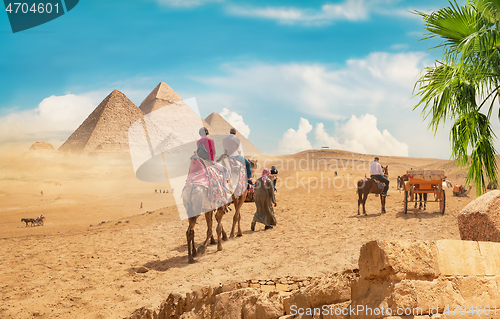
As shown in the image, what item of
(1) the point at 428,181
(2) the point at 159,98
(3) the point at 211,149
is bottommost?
(1) the point at 428,181

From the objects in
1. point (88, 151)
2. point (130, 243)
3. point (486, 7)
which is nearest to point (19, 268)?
point (130, 243)

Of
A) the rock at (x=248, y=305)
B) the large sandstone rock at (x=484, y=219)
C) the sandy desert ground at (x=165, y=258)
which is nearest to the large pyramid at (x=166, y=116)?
A: the sandy desert ground at (x=165, y=258)

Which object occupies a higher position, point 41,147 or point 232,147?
point 41,147

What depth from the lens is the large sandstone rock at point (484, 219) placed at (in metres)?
3.88

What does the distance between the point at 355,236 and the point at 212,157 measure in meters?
4.02

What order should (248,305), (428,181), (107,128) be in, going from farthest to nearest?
(107,128), (428,181), (248,305)

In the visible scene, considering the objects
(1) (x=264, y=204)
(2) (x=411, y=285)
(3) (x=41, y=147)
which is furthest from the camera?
(3) (x=41, y=147)

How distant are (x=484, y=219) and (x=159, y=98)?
129 meters

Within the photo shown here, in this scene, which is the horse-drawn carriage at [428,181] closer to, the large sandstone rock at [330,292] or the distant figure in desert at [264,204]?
the distant figure in desert at [264,204]

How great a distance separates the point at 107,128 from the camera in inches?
4104

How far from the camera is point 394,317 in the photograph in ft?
6.93

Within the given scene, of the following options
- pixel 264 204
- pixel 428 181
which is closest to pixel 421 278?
pixel 264 204

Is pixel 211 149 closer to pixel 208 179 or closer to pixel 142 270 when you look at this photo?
pixel 208 179

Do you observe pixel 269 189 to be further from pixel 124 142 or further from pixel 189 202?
pixel 124 142
